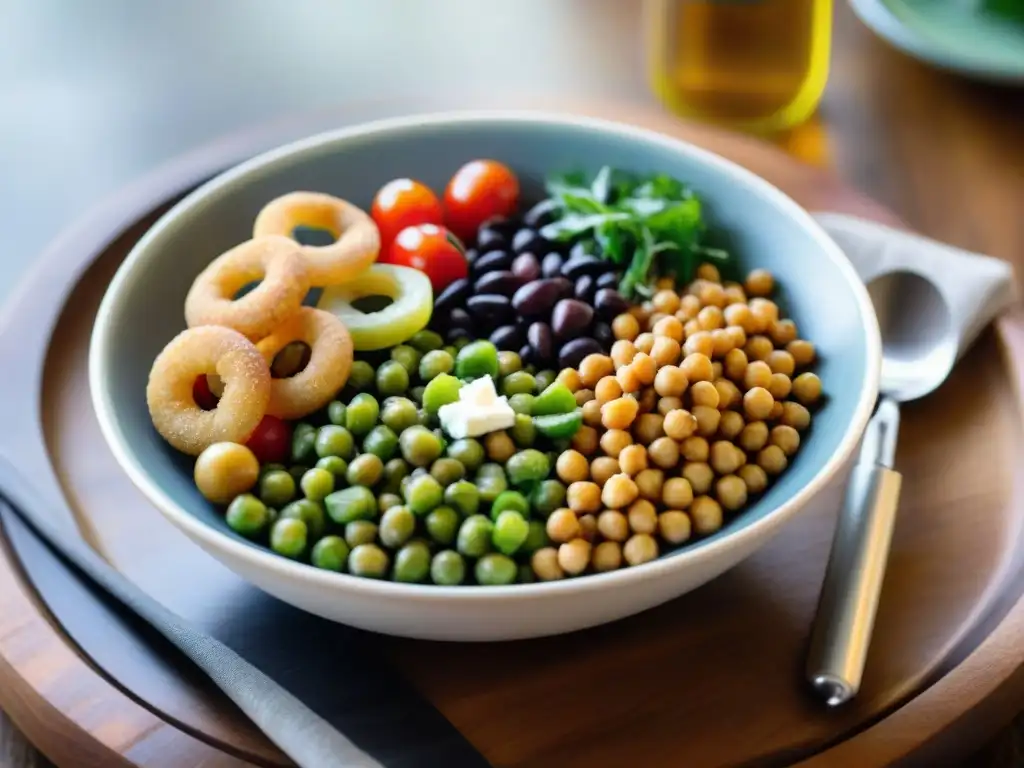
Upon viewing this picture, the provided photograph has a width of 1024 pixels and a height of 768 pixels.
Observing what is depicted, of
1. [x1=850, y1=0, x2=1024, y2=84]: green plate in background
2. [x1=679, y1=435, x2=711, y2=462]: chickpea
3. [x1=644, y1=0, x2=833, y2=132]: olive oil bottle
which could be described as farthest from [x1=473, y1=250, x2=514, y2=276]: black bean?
[x1=850, y1=0, x2=1024, y2=84]: green plate in background

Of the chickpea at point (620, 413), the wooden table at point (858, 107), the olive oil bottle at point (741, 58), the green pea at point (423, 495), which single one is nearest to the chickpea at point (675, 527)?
the chickpea at point (620, 413)

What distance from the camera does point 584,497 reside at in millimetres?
950

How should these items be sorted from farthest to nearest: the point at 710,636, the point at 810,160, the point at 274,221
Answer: the point at 810,160, the point at 274,221, the point at 710,636

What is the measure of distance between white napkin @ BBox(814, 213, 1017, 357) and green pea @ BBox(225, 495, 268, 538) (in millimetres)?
751

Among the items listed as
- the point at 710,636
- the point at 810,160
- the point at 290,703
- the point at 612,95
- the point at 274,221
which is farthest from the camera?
the point at 612,95

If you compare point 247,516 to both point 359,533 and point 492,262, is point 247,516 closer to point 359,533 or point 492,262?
point 359,533

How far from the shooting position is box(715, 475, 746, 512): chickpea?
980 millimetres

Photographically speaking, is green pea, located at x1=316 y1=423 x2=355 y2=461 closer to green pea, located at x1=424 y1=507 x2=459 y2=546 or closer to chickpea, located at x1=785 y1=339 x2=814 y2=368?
green pea, located at x1=424 y1=507 x2=459 y2=546

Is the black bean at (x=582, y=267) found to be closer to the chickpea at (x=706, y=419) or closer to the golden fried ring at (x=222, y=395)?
the chickpea at (x=706, y=419)

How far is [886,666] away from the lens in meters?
0.91

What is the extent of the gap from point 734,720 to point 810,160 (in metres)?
0.99

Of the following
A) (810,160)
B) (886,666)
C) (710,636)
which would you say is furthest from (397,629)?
(810,160)

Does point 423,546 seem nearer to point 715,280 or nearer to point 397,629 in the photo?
point 397,629

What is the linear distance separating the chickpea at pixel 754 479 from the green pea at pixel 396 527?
32 centimetres
